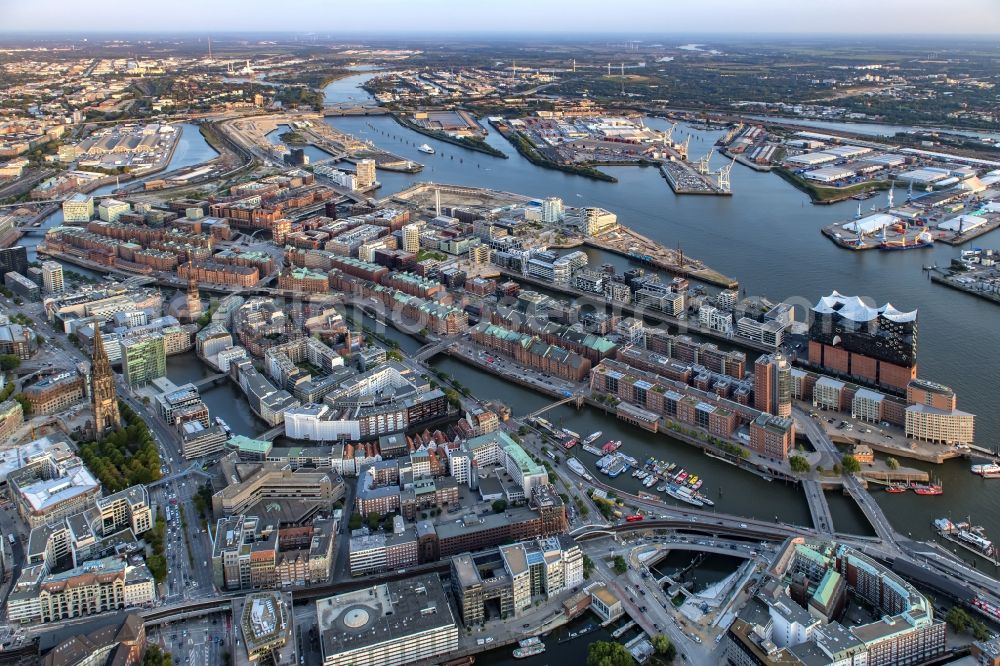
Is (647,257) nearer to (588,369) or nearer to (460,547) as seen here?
(588,369)

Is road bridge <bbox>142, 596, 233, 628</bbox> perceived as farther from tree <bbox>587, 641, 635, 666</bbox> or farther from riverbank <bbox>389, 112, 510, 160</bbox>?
riverbank <bbox>389, 112, 510, 160</bbox>

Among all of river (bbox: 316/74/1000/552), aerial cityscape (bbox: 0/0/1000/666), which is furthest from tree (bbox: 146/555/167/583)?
river (bbox: 316/74/1000/552)

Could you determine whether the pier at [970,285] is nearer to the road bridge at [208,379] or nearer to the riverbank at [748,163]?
the riverbank at [748,163]

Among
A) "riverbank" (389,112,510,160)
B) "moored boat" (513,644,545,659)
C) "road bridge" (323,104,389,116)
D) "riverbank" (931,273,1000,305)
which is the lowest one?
"moored boat" (513,644,545,659)

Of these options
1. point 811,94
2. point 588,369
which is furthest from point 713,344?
point 811,94

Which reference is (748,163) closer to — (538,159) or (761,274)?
(538,159)

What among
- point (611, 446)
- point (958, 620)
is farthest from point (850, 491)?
point (611, 446)
